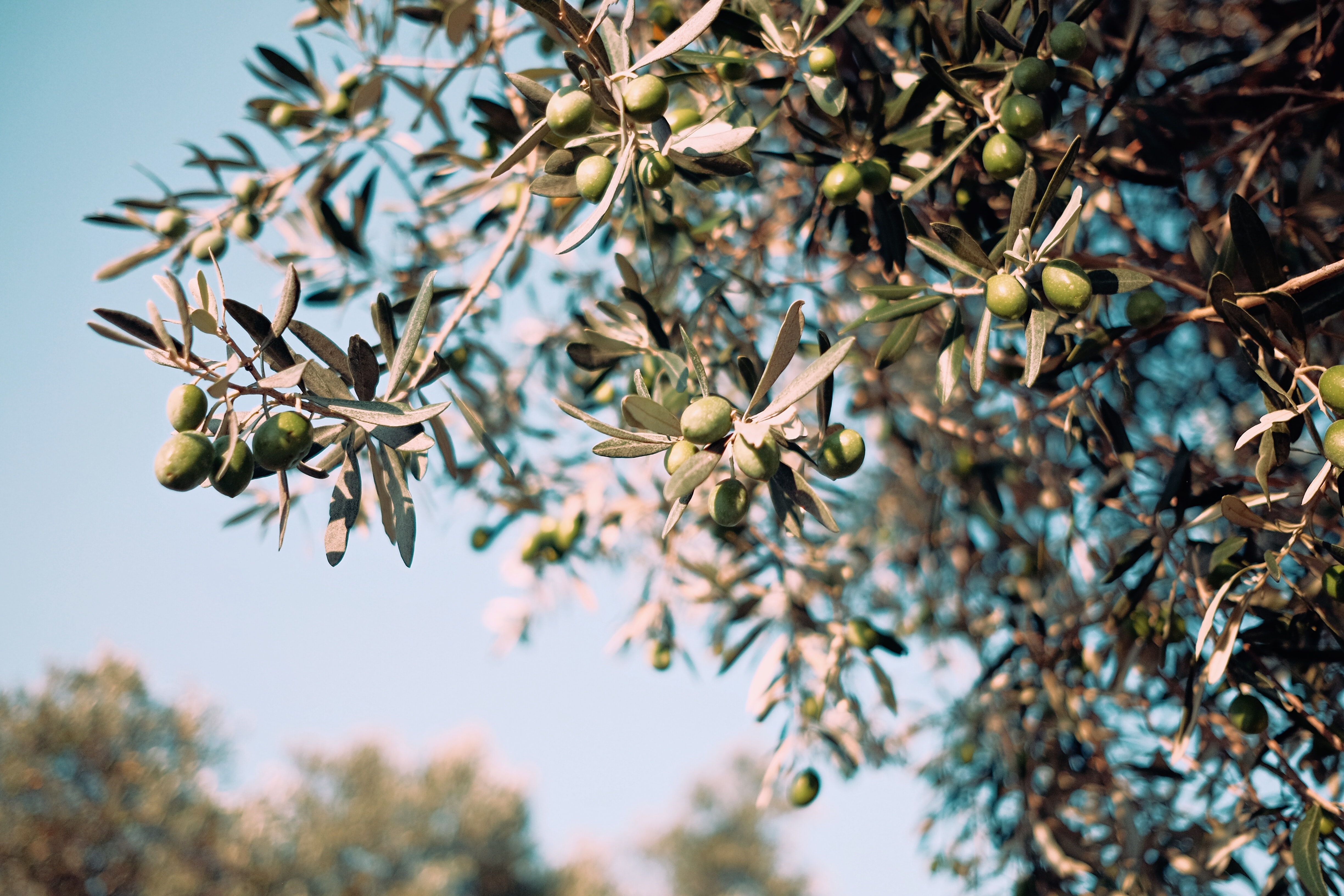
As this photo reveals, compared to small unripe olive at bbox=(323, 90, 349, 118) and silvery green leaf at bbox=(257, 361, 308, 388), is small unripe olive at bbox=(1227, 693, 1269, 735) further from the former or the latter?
small unripe olive at bbox=(323, 90, 349, 118)

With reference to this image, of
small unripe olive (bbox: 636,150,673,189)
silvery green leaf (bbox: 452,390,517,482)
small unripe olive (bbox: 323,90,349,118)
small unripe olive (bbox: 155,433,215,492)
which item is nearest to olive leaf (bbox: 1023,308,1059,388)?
small unripe olive (bbox: 636,150,673,189)

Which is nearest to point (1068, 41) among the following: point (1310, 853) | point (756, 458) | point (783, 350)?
point (783, 350)

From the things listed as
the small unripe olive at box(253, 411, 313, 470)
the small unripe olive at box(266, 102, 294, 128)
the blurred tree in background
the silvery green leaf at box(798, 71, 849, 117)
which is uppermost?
the blurred tree in background

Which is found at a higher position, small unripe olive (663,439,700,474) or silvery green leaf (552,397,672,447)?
silvery green leaf (552,397,672,447)

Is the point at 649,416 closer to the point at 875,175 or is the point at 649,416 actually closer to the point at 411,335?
the point at 411,335

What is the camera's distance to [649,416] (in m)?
1.27

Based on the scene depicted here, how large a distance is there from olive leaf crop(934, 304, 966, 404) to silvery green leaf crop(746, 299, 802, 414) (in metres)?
0.43

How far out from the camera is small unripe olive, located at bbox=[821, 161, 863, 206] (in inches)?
64.8

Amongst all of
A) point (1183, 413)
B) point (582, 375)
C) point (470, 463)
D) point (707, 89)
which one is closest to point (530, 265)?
point (582, 375)

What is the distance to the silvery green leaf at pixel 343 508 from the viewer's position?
1359 millimetres

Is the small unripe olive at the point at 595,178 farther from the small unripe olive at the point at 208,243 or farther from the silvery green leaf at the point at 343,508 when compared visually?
the small unripe olive at the point at 208,243

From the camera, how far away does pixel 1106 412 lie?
1864mm

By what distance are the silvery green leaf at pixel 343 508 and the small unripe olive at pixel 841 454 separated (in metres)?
0.82

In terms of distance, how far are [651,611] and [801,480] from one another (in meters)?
1.78
